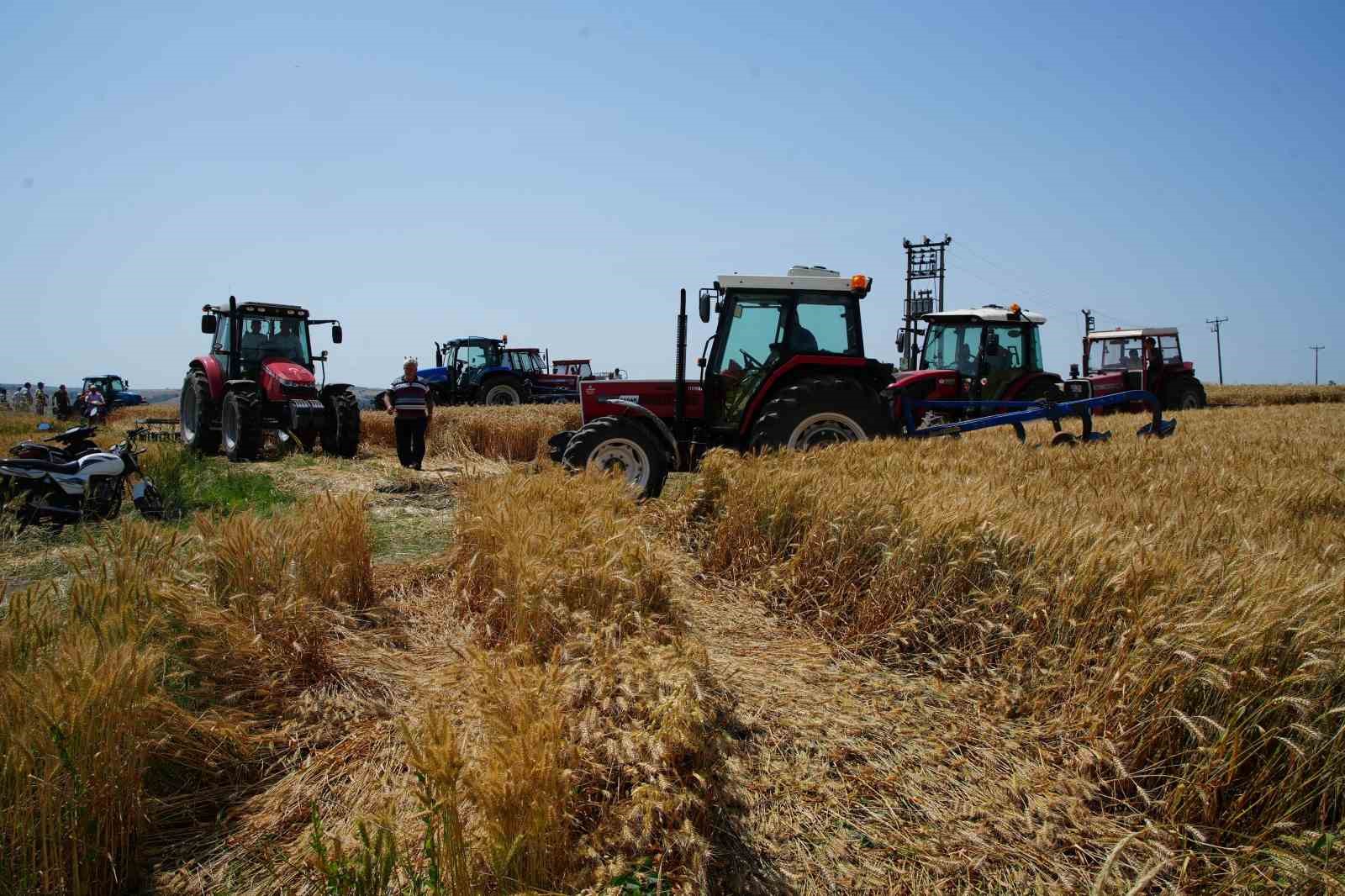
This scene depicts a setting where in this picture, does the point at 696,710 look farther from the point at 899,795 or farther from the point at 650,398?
the point at 650,398

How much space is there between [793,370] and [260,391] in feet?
26.4

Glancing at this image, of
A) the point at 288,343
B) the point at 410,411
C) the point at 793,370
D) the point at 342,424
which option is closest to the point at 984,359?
the point at 793,370

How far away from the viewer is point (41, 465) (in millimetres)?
6598

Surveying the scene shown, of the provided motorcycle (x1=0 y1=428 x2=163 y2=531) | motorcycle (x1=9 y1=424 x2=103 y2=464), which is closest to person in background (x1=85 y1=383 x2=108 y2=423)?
motorcycle (x1=9 y1=424 x2=103 y2=464)

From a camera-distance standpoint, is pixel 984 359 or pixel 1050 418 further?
pixel 984 359

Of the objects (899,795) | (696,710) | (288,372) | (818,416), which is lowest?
(899,795)

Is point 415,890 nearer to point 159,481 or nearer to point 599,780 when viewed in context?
point 599,780

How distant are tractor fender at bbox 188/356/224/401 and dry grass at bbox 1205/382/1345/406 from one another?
25.6 metres

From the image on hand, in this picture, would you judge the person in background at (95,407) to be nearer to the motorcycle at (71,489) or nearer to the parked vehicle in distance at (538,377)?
the parked vehicle in distance at (538,377)

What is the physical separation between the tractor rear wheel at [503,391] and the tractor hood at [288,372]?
388 inches

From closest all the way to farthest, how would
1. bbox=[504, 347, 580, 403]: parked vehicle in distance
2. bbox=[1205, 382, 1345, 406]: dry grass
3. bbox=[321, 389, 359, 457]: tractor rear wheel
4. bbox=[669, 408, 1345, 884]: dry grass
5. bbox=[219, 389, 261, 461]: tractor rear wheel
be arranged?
bbox=[669, 408, 1345, 884]: dry grass < bbox=[219, 389, 261, 461]: tractor rear wheel < bbox=[321, 389, 359, 457]: tractor rear wheel < bbox=[504, 347, 580, 403]: parked vehicle in distance < bbox=[1205, 382, 1345, 406]: dry grass

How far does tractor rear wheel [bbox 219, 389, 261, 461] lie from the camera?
35.3 ft

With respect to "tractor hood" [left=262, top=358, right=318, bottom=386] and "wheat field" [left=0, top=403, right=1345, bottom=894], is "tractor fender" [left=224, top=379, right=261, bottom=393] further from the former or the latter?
"wheat field" [left=0, top=403, right=1345, bottom=894]

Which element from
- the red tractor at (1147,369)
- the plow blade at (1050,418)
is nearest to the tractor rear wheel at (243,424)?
the plow blade at (1050,418)
